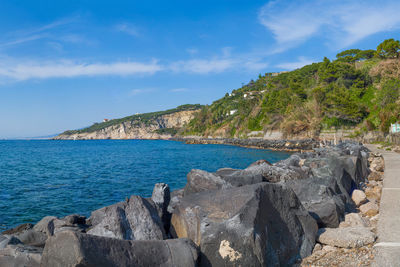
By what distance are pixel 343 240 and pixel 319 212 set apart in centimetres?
107

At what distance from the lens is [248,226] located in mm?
4219

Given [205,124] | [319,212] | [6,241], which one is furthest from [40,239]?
[205,124]

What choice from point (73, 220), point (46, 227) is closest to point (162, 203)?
point (73, 220)

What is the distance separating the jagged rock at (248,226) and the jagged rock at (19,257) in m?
2.07

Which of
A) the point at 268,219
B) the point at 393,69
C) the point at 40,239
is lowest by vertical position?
the point at 40,239

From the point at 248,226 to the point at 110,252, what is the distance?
6.07 ft

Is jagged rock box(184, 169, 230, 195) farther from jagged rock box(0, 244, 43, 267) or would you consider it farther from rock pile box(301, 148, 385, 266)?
jagged rock box(0, 244, 43, 267)

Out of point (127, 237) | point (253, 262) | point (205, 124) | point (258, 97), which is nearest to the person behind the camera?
point (253, 262)

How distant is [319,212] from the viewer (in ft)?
20.2

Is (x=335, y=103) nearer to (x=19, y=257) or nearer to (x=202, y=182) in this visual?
(x=202, y=182)

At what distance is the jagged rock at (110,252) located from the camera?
3.26 m

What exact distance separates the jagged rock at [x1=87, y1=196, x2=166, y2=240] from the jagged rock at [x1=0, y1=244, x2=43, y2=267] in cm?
87

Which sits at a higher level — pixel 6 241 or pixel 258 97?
pixel 258 97

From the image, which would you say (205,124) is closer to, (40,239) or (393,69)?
(393,69)
